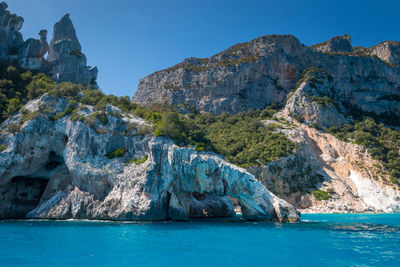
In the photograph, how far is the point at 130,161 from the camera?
31.4m

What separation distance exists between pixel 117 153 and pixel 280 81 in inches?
2444

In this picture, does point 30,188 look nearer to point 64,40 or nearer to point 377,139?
point 64,40

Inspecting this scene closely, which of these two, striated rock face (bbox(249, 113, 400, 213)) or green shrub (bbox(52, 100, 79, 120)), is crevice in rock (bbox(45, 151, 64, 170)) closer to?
green shrub (bbox(52, 100, 79, 120))

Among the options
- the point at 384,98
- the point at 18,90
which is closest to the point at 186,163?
the point at 18,90

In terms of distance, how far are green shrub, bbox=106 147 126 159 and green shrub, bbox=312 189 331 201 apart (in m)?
37.1

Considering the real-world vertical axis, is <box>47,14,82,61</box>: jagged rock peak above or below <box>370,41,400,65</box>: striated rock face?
below

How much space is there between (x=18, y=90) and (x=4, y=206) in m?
16.6

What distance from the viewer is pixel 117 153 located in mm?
31875

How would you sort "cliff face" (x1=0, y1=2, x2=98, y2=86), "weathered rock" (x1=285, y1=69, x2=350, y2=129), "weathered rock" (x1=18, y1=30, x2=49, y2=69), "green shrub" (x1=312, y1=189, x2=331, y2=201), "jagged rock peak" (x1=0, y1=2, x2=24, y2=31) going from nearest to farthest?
"jagged rock peak" (x1=0, y1=2, x2=24, y2=31) < "cliff face" (x1=0, y1=2, x2=98, y2=86) < "weathered rock" (x1=18, y1=30, x2=49, y2=69) < "green shrub" (x1=312, y1=189, x2=331, y2=201) < "weathered rock" (x1=285, y1=69, x2=350, y2=129)

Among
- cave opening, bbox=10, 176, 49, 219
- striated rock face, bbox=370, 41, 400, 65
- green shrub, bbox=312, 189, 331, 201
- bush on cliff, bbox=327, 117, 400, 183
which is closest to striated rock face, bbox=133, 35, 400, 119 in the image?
bush on cliff, bbox=327, 117, 400, 183

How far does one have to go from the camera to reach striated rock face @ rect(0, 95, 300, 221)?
29125 millimetres

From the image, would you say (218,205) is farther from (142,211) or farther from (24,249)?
(24,249)

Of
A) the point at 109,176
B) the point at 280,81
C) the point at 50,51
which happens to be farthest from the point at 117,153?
the point at 280,81

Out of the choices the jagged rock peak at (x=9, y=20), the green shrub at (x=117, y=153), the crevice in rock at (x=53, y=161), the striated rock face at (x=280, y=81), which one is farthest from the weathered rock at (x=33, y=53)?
the striated rock face at (x=280, y=81)
